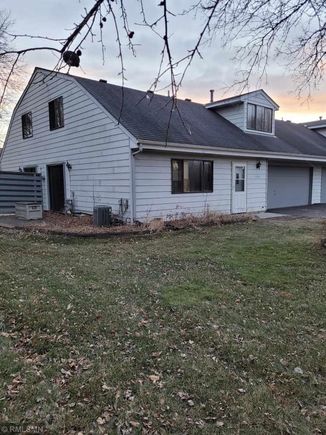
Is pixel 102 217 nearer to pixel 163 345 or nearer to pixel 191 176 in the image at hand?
pixel 191 176

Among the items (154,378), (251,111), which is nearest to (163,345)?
(154,378)


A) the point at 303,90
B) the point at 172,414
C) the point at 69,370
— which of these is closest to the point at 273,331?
the point at 172,414

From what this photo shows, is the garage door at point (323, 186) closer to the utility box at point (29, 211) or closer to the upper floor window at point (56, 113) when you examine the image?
the upper floor window at point (56, 113)

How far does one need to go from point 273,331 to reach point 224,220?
760cm

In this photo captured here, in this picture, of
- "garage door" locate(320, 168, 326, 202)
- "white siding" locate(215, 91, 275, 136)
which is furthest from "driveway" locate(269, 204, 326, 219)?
"garage door" locate(320, 168, 326, 202)

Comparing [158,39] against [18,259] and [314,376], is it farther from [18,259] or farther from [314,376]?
[18,259]

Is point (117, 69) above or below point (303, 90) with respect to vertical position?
below

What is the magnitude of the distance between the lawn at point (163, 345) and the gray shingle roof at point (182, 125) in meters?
4.26

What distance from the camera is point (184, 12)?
3.10 m

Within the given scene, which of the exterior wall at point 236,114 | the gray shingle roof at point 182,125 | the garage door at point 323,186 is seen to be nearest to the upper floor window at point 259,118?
the exterior wall at point 236,114

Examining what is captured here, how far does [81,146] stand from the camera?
12023mm

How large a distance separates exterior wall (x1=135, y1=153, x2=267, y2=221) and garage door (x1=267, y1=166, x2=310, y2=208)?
6.75 feet

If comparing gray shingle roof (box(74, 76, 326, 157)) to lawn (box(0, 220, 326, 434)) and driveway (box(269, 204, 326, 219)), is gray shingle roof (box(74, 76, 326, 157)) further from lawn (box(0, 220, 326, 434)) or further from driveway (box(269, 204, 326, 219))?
lawn (box(0, 220, 326, 434))

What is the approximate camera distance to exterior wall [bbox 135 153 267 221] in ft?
33.0
